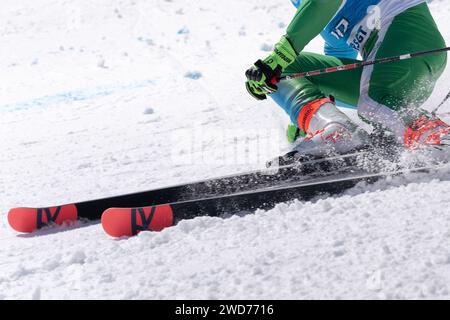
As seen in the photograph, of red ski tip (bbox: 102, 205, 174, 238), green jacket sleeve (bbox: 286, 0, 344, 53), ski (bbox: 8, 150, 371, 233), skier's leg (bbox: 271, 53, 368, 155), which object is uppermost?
green jacket sleeve (bbox: 286, 0, 344, 53)

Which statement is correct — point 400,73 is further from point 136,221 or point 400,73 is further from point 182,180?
point 136,221

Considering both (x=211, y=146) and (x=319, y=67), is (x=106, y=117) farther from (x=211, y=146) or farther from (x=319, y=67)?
(x=319, y=67)

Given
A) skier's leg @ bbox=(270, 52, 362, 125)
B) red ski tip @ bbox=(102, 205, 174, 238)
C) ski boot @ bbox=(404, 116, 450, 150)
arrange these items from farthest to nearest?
skier's leg @ bbox=(270, 52, 362, 125), ski boot @ bbox=(404, 116, 450, 150), red ski tip @ bbox=(102, 205, 174, 238)

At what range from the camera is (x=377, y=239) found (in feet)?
5.57

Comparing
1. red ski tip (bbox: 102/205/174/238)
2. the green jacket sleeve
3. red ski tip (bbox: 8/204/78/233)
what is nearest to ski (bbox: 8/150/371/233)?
red ski tip (bbox: 8/204/78/233)

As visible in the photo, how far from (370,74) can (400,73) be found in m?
0.16

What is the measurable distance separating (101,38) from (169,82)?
3675 millimetres

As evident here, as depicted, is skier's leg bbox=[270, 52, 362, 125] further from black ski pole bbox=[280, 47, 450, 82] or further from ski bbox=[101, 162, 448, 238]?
ski bbox=[101, 162, 448, 238]

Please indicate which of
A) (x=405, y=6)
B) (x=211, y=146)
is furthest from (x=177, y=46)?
(x=405, y=6)

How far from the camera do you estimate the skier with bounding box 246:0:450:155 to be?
8.33 ft

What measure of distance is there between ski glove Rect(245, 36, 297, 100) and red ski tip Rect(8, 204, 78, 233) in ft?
3.72

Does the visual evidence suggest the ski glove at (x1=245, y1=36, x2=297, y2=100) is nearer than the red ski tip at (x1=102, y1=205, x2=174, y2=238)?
No

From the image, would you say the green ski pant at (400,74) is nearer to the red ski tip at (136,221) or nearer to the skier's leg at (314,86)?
the skier's leg at (314,86)
